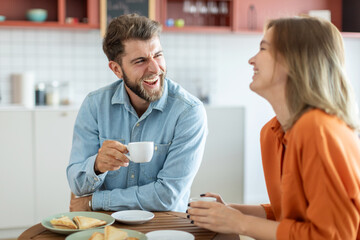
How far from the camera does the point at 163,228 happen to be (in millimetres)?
1496

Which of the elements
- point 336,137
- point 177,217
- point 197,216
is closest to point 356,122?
point 336,137

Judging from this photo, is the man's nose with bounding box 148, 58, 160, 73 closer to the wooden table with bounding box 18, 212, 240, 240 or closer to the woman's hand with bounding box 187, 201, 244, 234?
the wooden table with bounding box 18, 212, 240, 240

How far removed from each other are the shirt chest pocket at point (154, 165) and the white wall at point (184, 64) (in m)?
2.55

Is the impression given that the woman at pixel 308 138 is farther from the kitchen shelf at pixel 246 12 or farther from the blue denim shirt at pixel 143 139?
the kitchen shelf at pixel 246 12

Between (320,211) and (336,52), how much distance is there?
427 mm

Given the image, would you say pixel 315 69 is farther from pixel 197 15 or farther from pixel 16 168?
pixel 197 15

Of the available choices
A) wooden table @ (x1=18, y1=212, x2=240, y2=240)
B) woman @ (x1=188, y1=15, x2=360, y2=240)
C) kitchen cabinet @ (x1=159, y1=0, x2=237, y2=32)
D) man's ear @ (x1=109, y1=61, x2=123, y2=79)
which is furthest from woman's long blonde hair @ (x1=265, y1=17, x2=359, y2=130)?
kitchen cabinet @ (x1=159, y1=0, x2=237, y2=32)

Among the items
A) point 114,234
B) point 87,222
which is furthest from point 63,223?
point 114,234

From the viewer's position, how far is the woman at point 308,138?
1.19 m

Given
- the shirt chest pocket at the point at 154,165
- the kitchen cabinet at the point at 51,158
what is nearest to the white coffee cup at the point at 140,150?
the shirt chest pocket at the point at 154,165

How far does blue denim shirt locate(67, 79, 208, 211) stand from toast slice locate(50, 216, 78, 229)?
0.32m

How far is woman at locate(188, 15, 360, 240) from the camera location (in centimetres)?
119

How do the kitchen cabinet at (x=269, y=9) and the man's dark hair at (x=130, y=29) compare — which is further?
the kitchen cabinet at (x=269, y=9)

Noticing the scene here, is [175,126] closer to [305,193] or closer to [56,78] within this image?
[305,193]
